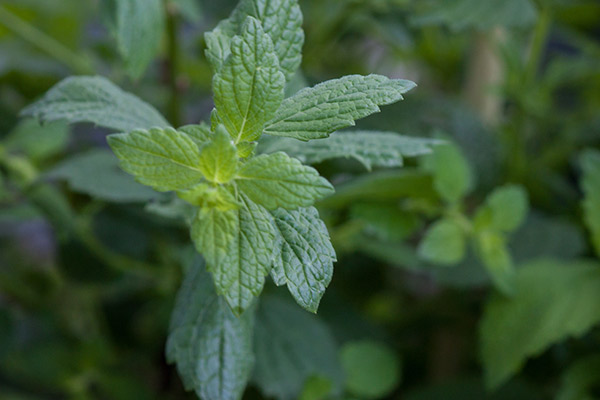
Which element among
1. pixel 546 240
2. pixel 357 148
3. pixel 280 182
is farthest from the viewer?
pixel 546 240

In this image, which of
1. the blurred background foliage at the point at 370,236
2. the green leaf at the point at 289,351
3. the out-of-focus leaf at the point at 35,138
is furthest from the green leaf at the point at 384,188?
the out-of-focus leaf at the point at 35,138

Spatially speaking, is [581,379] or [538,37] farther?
[538,37]

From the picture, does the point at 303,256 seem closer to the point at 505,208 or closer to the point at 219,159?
the point at 219,159

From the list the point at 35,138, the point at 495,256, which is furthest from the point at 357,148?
the point at 35,138

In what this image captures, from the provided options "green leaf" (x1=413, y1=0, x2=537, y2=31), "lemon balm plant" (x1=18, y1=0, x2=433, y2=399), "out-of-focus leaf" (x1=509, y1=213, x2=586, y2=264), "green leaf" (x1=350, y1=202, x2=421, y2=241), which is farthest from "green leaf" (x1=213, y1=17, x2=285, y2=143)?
"out-of-focus leaf" (x1=509, y1=213, x2=586, y2=264)

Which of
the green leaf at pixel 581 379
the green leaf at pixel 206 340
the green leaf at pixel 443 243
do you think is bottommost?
the green leaf at pixel 581 379

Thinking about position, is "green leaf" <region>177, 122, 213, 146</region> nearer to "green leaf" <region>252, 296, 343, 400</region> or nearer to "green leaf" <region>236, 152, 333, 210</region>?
"green leaf" <region>236, 152, 333, 210</region>

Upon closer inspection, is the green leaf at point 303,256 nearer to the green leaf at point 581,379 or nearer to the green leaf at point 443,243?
the green leaf at point 443,243
